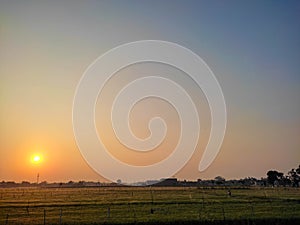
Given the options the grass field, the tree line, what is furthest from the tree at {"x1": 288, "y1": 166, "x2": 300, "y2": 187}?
the grass field

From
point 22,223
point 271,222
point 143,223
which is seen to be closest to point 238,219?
point 271,222

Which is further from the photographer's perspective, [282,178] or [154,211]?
[282,178]

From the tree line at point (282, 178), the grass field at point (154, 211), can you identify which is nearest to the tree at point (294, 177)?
the tree line at point (282, 178)

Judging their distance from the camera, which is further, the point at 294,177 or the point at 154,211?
the point at 294,177

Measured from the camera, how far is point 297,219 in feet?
122

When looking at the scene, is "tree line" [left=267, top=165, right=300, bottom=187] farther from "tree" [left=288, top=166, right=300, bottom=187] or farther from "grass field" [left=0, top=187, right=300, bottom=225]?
"grass field" [left=0, top=187, right=300, bottom=225]

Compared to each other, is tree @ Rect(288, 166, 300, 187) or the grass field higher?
tree @ Rect(288, 166, 300, 187)

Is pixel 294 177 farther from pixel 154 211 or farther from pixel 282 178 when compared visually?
pixel 154 211

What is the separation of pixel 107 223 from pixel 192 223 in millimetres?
7688

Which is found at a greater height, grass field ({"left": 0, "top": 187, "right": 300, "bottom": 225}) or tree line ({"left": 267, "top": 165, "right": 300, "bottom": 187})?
tree line ({"left": 267, "top": 165, "right": 300, "bottom": 187})

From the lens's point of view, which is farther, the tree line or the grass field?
the tree line

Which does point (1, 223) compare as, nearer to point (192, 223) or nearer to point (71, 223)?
point (71, 223)

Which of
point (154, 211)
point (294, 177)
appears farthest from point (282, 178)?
point (154, 211)

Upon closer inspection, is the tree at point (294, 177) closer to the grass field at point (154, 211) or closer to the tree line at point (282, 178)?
the tree line at point (282, 178)
